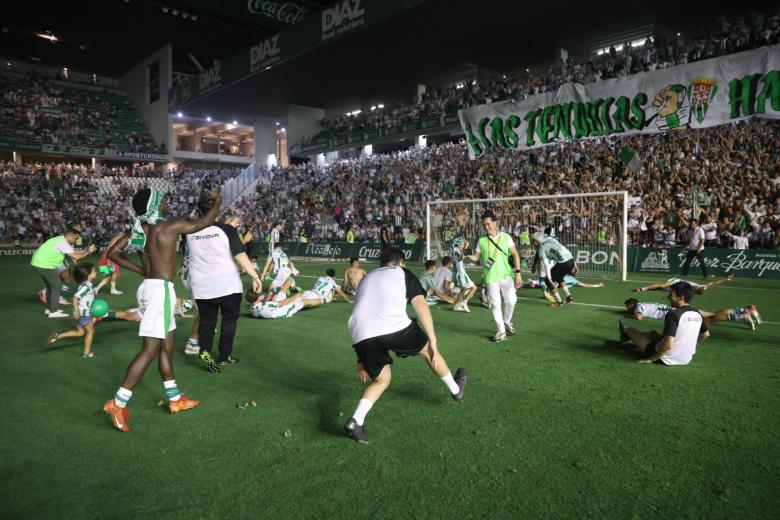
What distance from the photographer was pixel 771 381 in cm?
490

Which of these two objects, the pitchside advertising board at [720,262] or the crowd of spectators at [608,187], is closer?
the pitchside advertising board at [720,262]

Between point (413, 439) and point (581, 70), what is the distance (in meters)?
24.1

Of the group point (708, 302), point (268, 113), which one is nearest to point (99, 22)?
point (268, 113)

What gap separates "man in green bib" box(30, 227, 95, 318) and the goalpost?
954cm

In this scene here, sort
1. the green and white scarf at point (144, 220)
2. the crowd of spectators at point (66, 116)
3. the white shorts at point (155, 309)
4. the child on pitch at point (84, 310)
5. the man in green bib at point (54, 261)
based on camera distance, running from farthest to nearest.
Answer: the crowd of spectators at point (66, 116), the man in green bib at point (54, 261), the child on pitch at point (84, 310), the green and white scarf at point (144, 220), the white shorts at point (155, 309)

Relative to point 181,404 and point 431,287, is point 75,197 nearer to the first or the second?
point 431,287

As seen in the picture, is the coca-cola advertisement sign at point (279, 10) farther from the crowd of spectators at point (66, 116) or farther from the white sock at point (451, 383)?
the white sock at point (451, 383)

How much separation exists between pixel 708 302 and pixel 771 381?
548 centimetres

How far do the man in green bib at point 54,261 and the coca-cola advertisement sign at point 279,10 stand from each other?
26317 millimetres

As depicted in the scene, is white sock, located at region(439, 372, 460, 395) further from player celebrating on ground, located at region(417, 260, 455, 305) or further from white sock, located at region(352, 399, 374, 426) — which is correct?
player celebrating on ground, located at region(417, 260, 455, 305)

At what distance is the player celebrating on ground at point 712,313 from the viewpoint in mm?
6770

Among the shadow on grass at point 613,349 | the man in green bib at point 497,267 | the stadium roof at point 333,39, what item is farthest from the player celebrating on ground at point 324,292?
the stadium roof at point 333,39

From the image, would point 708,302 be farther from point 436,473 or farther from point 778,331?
point 436,473

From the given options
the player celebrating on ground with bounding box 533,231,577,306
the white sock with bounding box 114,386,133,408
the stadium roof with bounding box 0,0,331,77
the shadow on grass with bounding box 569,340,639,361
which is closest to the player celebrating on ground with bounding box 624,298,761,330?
the shadow on grass with bounding box 569,340,639,361
